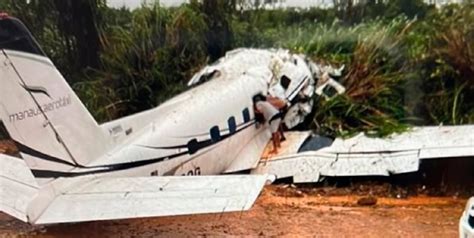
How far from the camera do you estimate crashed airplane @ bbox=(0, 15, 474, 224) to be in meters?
3.30

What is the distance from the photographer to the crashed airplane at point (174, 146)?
3305 millimetres

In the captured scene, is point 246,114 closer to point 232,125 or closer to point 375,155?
point 232,125

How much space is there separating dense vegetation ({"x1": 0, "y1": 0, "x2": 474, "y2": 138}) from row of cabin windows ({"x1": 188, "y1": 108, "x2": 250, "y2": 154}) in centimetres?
51

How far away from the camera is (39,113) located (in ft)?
11.3

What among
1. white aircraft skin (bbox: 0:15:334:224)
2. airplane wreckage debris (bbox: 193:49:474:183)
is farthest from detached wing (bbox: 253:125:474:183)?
white aircraft skin (bbox: 0:15:334:224)

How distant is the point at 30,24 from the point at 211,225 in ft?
6.49

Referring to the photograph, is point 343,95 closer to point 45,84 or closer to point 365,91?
point 365,91

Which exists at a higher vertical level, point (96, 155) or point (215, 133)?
point (96, 155)

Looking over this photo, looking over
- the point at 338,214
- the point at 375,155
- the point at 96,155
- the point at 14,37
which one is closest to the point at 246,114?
the point at 375,155

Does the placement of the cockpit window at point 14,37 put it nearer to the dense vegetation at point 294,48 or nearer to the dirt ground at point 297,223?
the dirt ground at point 297,223

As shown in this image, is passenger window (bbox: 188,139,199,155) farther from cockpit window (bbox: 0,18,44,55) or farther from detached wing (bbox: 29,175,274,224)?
cockpit window (bbox: 0,18,44,55)

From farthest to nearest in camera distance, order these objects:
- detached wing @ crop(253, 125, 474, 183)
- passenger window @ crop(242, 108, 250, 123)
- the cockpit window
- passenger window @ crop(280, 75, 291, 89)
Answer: passenger window @ crop(280, 75, 291, 89) → passenger window @ crop(242, 108, 250, 123) → detached wing @ crop(253, 125, 474, 183) → the cockpit window

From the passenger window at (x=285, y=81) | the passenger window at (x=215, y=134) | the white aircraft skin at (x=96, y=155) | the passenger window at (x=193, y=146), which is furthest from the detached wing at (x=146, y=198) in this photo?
the passenger window at (x=285, y=81)

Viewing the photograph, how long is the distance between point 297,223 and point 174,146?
72cm
